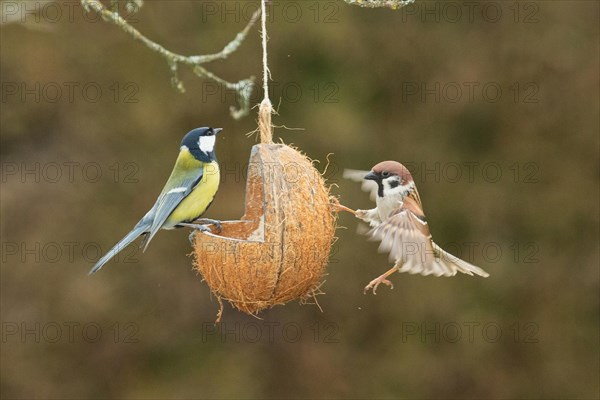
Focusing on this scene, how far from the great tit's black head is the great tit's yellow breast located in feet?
0.16

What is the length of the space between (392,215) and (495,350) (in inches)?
174

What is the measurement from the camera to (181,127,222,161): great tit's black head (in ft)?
15.5

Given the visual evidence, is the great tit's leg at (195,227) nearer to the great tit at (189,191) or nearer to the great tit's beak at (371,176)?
the great tit at (189,191)

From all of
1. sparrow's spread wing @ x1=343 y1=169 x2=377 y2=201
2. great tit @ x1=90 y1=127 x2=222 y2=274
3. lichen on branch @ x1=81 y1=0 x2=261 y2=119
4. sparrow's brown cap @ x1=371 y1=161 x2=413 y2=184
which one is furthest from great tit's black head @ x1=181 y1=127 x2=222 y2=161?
sparrow's brown cap @ x1=371 y1=161 x2=413 y2=184

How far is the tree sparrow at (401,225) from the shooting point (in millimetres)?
4363

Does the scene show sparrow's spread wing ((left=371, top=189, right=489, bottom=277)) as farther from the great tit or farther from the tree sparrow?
the great tit

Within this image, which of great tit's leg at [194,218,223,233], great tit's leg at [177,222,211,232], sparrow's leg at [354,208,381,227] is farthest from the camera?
sparrow's leg at [354,208,381,227]

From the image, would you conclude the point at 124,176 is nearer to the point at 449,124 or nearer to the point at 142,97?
the point at 142,97

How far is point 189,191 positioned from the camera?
4.64 meters

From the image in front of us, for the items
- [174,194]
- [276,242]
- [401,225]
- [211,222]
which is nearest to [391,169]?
[401,225]

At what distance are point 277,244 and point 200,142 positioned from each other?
30.3 inches

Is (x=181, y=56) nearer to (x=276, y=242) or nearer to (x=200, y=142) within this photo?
(x=200, y=142)

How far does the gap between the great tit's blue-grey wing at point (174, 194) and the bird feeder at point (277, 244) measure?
22 centimetres

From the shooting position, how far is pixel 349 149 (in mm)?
8148
